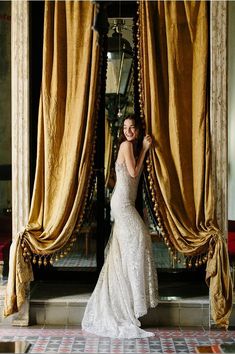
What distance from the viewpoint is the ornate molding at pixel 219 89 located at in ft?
16.5

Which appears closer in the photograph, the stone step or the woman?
the woman

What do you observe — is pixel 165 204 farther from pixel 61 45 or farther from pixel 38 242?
pixel 61 45

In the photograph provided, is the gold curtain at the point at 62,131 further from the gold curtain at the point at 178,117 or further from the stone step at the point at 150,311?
the gold curtain at the point at 178,117

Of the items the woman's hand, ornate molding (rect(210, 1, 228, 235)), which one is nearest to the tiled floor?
ornate molding (rect(210, 1, 228, 235))

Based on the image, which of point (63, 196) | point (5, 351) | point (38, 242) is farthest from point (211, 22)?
point (5, 351)

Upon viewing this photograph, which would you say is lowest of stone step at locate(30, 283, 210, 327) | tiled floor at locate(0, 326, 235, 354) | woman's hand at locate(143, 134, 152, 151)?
tiled floor at locate(0, 326, 235, 354)

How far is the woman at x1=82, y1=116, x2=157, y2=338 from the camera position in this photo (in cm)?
490

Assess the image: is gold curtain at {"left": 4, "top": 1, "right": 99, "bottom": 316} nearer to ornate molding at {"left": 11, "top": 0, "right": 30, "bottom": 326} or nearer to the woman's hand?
ornate molding at {"left": 11, "top": 0, "right": 30, "bottom": 326}

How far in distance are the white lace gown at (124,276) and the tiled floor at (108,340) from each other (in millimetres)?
134

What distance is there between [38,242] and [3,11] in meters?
3.37

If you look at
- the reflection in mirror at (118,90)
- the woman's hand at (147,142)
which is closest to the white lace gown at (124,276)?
the woman's hand at (147,142)

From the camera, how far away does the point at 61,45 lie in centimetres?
515

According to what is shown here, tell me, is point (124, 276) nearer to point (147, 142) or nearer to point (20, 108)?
point (147, 142)

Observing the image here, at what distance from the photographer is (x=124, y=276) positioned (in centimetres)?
502
